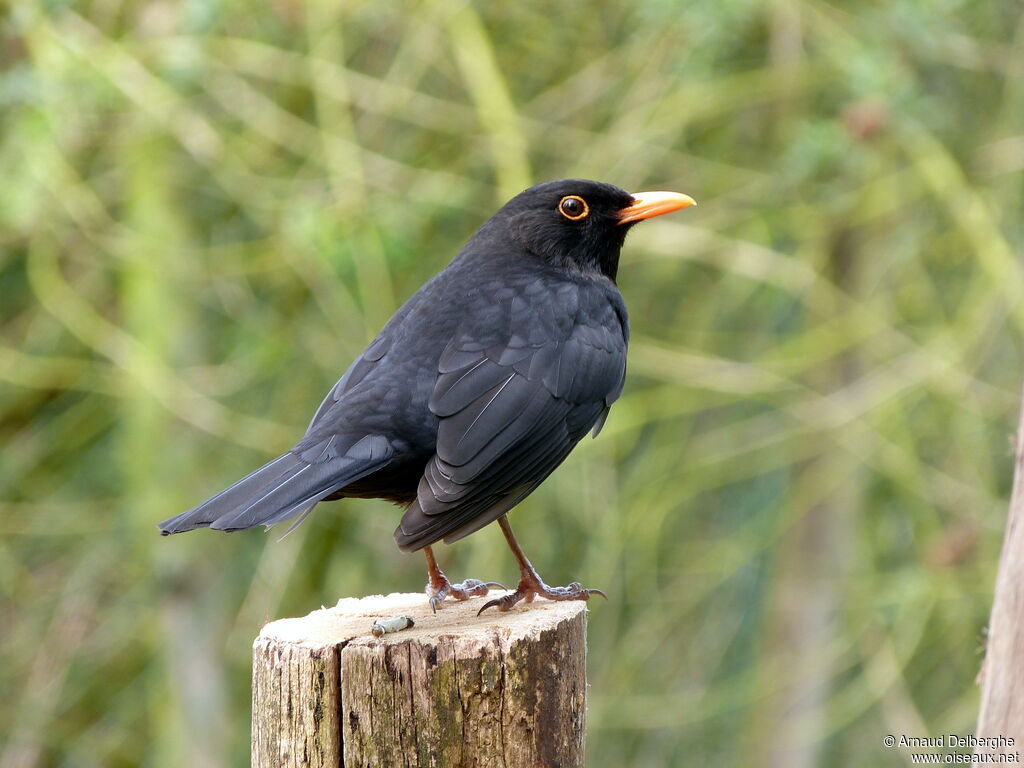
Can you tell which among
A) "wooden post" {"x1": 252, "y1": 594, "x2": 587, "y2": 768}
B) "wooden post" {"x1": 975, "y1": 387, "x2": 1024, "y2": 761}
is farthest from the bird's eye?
"wooden post" {"x1": 252, "y1": 594, "x2": 587, "y2": 768}

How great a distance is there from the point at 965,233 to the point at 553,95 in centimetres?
189

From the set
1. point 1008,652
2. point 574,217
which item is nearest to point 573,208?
point 574,217

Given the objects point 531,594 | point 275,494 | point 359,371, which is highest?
point 359,371

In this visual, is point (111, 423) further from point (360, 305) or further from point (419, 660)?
point (419, 660)

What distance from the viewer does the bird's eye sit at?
159 inches

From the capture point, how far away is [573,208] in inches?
159

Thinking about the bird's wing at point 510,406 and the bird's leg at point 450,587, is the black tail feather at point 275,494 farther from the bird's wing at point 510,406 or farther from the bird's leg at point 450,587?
the bird's leg at point 450,587

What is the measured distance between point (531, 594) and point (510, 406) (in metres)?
0.48

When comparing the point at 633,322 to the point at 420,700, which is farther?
the point at 633,322

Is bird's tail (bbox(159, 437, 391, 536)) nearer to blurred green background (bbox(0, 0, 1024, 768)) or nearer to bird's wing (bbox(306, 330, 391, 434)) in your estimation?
bird's wing (bbox(306, 330, 391, 434))

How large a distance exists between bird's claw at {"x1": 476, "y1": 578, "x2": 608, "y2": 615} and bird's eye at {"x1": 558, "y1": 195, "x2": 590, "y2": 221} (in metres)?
1.18

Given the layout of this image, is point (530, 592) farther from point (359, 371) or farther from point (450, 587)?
point (359, 371)

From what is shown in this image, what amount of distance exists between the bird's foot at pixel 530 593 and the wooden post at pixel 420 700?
1.25 feet

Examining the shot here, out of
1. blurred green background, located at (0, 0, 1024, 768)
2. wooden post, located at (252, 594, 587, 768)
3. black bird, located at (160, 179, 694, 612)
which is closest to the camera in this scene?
wooden post, located at (252, 594, 587, 768)
